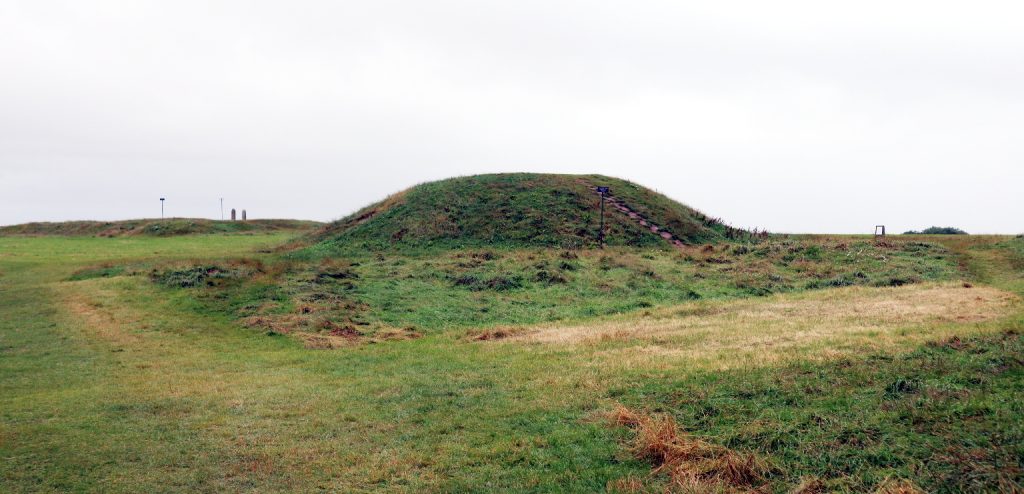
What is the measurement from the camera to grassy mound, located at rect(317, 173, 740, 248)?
149 feet

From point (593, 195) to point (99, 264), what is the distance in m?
33.3

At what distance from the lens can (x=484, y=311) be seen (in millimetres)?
27328

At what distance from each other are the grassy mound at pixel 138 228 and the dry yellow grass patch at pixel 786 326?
50.2 meters

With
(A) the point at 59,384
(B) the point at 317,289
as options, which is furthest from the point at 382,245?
(A) the point at 59,384

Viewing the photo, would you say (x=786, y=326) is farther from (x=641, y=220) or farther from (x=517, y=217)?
(x=641, y=220)

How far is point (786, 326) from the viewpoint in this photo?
759 inches

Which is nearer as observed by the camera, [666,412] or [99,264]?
[666,412]

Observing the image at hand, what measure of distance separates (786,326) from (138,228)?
6050 cm

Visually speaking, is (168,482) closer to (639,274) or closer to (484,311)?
(484,311)

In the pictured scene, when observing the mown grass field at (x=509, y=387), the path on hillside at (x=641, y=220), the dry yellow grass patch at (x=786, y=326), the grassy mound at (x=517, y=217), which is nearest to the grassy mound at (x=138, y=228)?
the grassy mound at (x=517, y=217)

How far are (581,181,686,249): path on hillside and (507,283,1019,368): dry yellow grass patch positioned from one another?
19776mm

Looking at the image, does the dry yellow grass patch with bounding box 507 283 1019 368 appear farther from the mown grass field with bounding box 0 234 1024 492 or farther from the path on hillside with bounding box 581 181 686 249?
the path on hillside with bounding box 581 181 686 249

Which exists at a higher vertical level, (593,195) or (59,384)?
(593,195)

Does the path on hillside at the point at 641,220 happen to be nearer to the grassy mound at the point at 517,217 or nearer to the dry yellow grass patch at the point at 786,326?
the grassy mound at the point at 517,217
